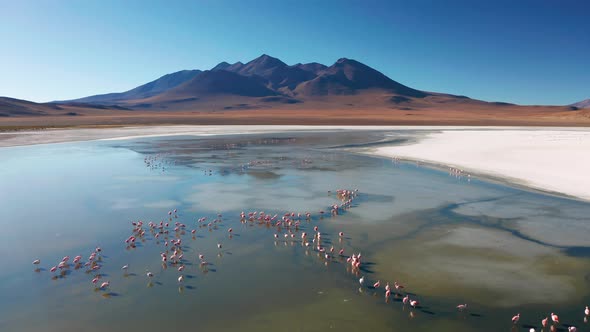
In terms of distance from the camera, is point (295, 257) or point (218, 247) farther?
point (218, 247)

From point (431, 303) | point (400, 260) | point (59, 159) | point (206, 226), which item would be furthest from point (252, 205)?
point (59, 159)

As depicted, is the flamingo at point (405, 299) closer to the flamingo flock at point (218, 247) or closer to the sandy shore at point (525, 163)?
the flamingo flock at point (218, 247)

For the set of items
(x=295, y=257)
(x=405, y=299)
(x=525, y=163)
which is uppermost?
(x=525, y=163)

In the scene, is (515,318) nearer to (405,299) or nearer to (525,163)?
(405,299)

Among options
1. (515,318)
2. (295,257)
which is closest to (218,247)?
(295,257)

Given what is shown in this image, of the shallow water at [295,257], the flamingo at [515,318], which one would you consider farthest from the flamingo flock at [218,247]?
the shallow water at [295,257]
